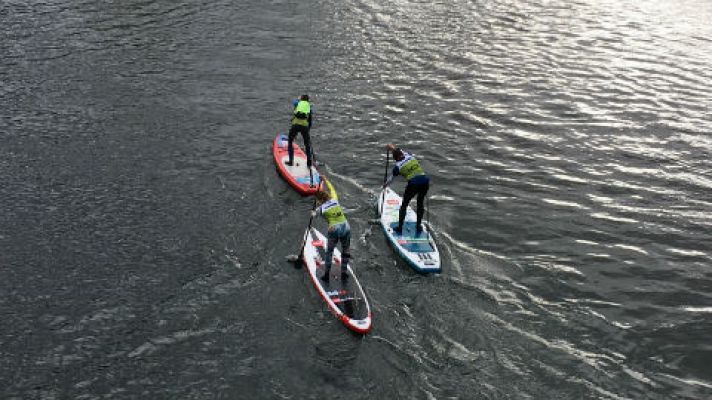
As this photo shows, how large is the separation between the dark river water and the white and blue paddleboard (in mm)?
389

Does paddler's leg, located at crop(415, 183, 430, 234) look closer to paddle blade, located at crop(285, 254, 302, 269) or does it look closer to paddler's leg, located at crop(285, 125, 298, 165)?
paddle blade, located at crop(285, 254, 302, 269)

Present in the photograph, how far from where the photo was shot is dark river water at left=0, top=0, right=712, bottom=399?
14.6m

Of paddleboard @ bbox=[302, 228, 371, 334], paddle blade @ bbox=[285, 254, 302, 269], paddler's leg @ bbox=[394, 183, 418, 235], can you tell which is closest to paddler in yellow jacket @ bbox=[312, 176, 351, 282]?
paddleboard @ bbox=[302, 228, 371, 334]

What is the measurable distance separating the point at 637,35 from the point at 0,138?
128 ft

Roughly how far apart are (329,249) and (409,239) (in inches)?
132

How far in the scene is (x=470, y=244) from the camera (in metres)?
19.5

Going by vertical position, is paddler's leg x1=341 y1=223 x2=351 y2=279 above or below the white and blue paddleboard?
above

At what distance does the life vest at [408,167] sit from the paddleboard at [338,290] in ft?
11.0

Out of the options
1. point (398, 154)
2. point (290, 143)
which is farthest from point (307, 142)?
point (398, 154)

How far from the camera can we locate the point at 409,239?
1898cm

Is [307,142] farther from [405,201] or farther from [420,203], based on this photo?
[420,203]

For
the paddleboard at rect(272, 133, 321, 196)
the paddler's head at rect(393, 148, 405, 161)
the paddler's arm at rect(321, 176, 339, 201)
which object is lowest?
the paddler's arm at rect(321, 176, 339, 201)

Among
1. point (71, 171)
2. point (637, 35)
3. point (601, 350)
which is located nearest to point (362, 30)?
point (637, 35)

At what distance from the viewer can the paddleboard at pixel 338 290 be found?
1550 centimetres
